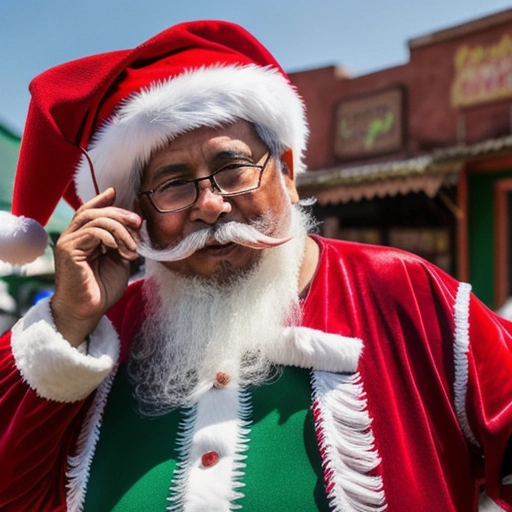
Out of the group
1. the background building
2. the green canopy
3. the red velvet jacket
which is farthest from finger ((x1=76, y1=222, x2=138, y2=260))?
the background building

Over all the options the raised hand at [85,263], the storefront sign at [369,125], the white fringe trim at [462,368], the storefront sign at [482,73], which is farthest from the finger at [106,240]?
the storefront sign at [369,125]

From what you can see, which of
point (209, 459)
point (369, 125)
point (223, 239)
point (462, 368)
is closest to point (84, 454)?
point (209, 459)

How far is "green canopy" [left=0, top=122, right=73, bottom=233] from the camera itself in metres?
4.23

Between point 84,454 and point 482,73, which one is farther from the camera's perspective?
point 482,73

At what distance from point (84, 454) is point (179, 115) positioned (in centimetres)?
104

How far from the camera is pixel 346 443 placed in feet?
4.86

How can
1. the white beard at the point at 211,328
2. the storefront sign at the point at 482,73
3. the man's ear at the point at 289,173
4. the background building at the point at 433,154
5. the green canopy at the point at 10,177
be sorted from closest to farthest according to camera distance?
the white beard at the point at 211,328 → the man's ear at the point at 289,173 → the green canopy at the point at 10,177 → the background building at the point at 433,154 → the storefront sign at the point at 482,73

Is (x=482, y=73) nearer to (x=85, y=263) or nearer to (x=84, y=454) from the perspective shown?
(x=85, y=263)

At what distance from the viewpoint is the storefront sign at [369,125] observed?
10.9m

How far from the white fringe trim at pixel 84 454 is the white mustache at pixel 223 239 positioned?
47 cm

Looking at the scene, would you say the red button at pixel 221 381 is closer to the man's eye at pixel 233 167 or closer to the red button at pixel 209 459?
the red button at pixel 209 459

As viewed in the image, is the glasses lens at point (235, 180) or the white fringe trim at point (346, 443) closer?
the white fringe trim at point (346, 443)

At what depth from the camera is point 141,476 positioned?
1554mm

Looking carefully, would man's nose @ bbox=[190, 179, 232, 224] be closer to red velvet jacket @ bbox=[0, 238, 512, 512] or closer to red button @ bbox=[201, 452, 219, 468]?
red velvet jacket @ bbox=[0, 238, 512, 512]
